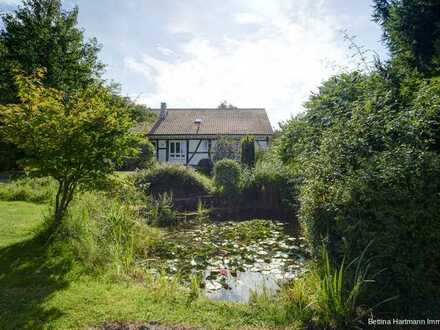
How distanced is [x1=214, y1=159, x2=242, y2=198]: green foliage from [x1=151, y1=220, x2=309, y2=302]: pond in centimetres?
276

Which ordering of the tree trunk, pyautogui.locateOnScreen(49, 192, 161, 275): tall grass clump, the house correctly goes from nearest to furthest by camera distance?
1. pyautogui.locateOnScreen(49, 192, 161, 275): tall grass clump
2. the tree trunk
3. the house

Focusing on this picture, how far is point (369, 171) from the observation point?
317cm

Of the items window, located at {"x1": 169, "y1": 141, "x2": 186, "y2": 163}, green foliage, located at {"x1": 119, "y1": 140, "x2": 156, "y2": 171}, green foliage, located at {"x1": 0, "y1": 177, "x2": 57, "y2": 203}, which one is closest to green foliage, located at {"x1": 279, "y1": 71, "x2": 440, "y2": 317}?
green foliage, located at {"x1": 0, "y1": 177, "x2": 57, "y2": 203}

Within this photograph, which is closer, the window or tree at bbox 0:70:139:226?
tree at bbox 0:70:139:226

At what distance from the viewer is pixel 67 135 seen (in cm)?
454

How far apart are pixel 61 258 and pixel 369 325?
412 centimetres

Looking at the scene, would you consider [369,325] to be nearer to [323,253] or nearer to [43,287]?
[323,253]

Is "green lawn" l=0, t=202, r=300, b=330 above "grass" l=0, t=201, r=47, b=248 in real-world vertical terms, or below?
below

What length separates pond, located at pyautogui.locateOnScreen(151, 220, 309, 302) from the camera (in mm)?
4363

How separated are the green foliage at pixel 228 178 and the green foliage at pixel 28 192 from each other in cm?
522

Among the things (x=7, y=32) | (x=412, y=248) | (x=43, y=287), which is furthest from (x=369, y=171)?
(x=7, y=32)

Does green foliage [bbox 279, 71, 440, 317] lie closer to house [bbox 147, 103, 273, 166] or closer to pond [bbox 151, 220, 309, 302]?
pond [bbox 151, 220, 309, 302]

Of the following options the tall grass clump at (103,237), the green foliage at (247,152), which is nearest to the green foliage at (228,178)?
the green foliage at (247,152)

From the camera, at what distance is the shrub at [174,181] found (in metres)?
10.9
